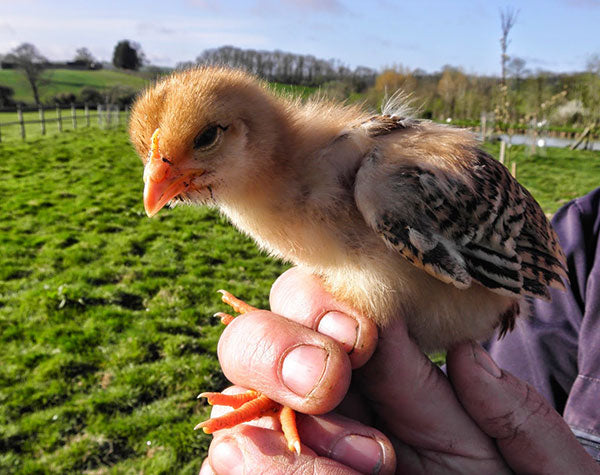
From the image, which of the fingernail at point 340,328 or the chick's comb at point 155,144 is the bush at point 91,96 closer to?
the chick's comb at point 155,144

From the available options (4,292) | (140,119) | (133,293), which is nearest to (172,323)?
(133,293)

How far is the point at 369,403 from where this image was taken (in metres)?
2.77

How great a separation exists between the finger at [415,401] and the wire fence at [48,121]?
31.5 m

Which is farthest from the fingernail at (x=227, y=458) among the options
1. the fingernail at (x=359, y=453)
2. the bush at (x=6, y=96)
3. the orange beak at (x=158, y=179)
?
the bush at (x=6, y=96)

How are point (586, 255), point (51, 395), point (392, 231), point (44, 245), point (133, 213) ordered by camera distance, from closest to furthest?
point (392, 231) < point (586, 255) < point (51, 395) < point (44, 245) < point (133, 213)

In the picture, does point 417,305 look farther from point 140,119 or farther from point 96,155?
point 96,155

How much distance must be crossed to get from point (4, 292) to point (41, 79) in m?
50.9

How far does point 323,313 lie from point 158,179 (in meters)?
1.02

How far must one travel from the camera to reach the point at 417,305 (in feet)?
7.91

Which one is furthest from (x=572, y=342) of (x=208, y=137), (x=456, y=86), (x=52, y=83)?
(x=52, y=83)

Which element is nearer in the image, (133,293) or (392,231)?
(392,231)

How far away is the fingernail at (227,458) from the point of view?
7.09 feet

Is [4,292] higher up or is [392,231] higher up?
[392,231]

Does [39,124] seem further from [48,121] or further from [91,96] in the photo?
[91,96]
